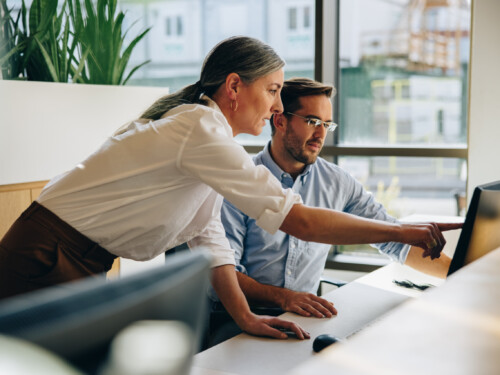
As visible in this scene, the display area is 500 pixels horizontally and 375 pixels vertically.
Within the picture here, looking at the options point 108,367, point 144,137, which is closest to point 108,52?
point 144,137

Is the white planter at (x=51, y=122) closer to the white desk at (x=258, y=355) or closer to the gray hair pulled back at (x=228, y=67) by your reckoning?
the gray hair pulled back at (x=228, y=67)

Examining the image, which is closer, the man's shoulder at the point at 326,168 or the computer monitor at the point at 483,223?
the computer monitor at the point at 483,223

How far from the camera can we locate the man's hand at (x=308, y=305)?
5.52 feet

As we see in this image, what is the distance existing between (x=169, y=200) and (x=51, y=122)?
1606mm

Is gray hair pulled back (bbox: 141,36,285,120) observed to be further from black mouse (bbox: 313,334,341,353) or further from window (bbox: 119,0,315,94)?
window (bbox: 119,0,315,94)

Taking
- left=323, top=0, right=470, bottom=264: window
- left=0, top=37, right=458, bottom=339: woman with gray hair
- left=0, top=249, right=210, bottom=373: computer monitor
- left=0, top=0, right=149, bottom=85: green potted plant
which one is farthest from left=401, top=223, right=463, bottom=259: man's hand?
left=0, top=0, right=149, bottom=85: green potted plant

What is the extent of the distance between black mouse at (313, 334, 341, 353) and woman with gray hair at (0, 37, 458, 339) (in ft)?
0.35

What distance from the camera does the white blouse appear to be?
1.42m

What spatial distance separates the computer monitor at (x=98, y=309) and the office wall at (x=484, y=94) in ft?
9.61

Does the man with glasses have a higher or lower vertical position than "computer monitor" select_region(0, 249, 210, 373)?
lower

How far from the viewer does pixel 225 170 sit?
1.42 meters

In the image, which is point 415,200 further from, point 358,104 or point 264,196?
point 264,196

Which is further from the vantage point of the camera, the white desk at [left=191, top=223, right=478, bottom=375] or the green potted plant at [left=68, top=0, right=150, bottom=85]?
the green potted plant at [left=68, top=0, right=150, bottom=85]

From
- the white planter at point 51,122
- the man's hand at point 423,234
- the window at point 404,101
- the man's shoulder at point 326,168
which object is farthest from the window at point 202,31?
the man's hand at point 423,234
